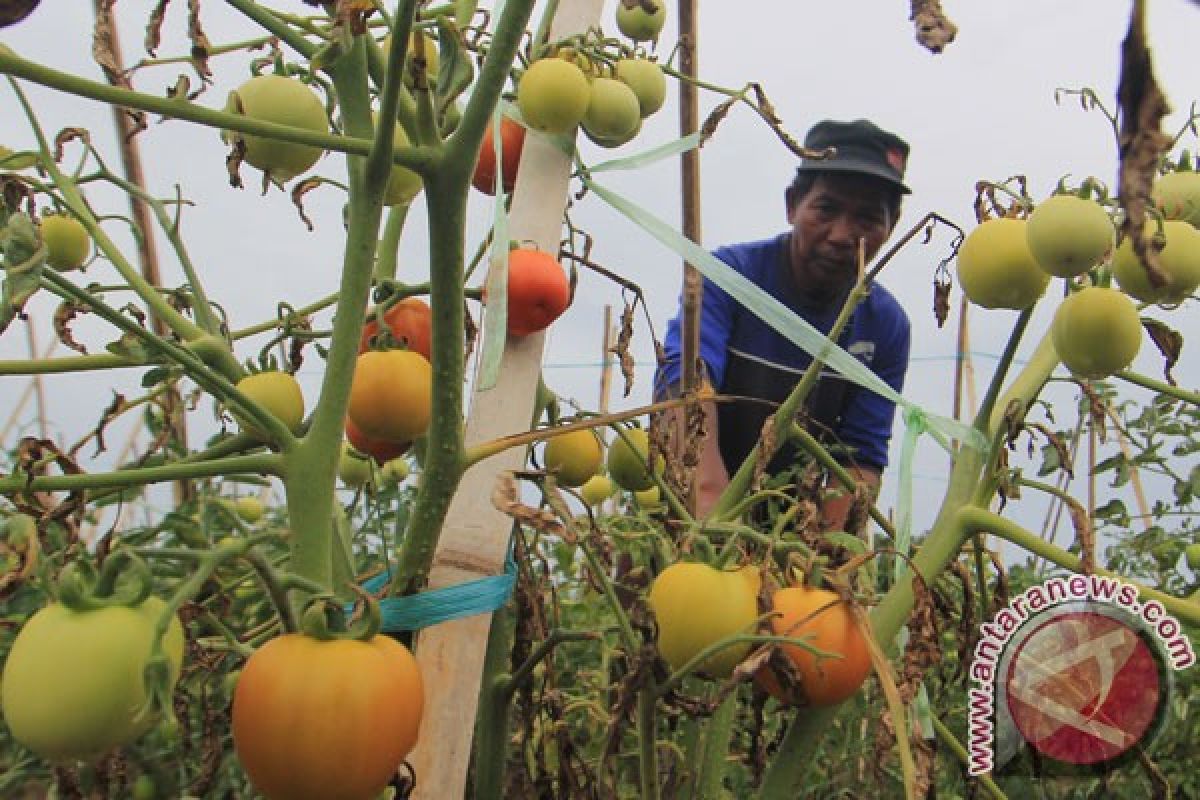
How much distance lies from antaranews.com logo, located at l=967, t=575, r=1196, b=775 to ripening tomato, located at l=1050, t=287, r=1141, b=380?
0.19 metres

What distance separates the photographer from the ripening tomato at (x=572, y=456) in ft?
3.65

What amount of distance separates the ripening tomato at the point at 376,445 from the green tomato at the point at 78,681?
1.27 ft

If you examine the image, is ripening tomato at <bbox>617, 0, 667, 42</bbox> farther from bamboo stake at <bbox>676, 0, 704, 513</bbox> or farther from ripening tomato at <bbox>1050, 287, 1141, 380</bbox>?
ripening tomato at <bbox>1050, 287, 1141, 380</bbox>

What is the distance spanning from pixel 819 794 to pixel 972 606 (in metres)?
0.92

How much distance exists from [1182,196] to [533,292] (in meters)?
0.59

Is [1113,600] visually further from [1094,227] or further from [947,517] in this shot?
[1094,227]

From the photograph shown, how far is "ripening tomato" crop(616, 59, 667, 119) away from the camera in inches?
46.2

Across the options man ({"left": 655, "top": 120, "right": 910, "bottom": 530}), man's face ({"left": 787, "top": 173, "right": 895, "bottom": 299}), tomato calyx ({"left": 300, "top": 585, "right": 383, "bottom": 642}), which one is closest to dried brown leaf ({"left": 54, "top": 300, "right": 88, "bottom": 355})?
tomato calyx ({"left": 300, "top": 585, "right": 383, "bottom": 642})

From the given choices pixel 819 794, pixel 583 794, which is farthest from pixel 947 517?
pixel 819 794

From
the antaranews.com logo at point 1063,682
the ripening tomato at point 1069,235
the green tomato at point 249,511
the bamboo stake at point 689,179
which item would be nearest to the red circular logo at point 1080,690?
the antaranews.com logo at point 1063,682

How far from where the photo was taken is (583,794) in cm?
93

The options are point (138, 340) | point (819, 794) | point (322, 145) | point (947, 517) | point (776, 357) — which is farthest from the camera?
Answer: point (776, 357)

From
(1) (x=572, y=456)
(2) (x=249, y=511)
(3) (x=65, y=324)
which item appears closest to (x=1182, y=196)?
(1) (x=572, y=456)

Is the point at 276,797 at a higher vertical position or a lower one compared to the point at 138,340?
lower
